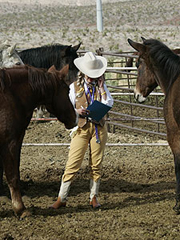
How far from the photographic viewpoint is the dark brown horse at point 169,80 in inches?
207

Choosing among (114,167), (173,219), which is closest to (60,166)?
(114,167)

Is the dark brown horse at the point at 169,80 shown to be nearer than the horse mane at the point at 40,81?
No

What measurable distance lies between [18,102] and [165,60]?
6.24 ft

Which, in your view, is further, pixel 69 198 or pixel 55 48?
pixel 55 48

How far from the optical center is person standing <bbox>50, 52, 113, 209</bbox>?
5262mm

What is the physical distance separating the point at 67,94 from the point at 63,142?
13.6 ft

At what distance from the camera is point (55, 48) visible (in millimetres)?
8664

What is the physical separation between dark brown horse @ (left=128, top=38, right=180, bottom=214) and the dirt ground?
2.08 feet

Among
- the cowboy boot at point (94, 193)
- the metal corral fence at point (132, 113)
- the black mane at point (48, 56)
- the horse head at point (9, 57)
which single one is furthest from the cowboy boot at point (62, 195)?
the metal corral fence at point (132, 113)

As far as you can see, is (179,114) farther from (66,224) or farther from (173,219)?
(66,224)

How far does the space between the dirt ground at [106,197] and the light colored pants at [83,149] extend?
19.7 inches

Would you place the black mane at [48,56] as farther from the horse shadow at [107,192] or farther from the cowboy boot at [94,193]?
the cowboy boot at [94,193]

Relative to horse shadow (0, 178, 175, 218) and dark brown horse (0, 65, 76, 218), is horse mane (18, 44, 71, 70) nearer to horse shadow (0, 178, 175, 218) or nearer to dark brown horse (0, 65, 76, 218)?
horse shadow (0, 178, 175, 218)

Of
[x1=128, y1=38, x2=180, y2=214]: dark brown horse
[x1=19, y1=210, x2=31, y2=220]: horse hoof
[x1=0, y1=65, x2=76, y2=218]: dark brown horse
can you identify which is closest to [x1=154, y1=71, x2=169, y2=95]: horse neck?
[x1=128, y1=38, x2=180, y2=214]: dark brown horse
